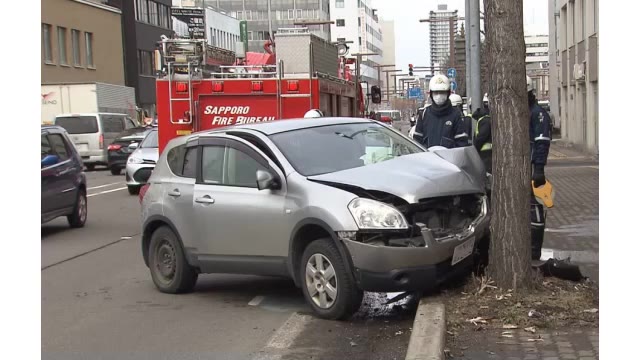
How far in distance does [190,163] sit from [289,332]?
2.41m

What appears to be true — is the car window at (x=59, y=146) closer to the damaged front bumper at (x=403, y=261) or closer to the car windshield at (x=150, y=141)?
the car windshield at (x=150, y=141)

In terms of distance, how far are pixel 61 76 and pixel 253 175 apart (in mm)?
39809

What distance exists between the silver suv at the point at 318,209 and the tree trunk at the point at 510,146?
442 mm

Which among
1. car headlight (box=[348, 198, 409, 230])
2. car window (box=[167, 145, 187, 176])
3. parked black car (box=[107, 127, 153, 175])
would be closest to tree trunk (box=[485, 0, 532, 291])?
car headlight (box=[348, 198, 409, 230])

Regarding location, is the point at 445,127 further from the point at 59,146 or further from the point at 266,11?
the point at 266,11

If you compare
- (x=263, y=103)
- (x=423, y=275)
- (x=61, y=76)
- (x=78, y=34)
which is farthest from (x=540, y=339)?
(x=78, y=34)

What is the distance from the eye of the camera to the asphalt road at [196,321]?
5.71 meters

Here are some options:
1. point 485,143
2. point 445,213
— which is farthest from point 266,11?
point 445,213

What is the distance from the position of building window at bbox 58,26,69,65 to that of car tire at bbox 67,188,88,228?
109 feet

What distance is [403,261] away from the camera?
5945 mm

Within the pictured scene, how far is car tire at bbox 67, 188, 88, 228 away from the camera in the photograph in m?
13.0

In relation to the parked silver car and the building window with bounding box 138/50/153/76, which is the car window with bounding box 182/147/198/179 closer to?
the parked silver car

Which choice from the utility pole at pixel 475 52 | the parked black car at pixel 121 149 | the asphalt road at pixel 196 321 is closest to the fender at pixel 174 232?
the asphalt road at pixel 196 321

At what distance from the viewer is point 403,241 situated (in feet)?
19.7
